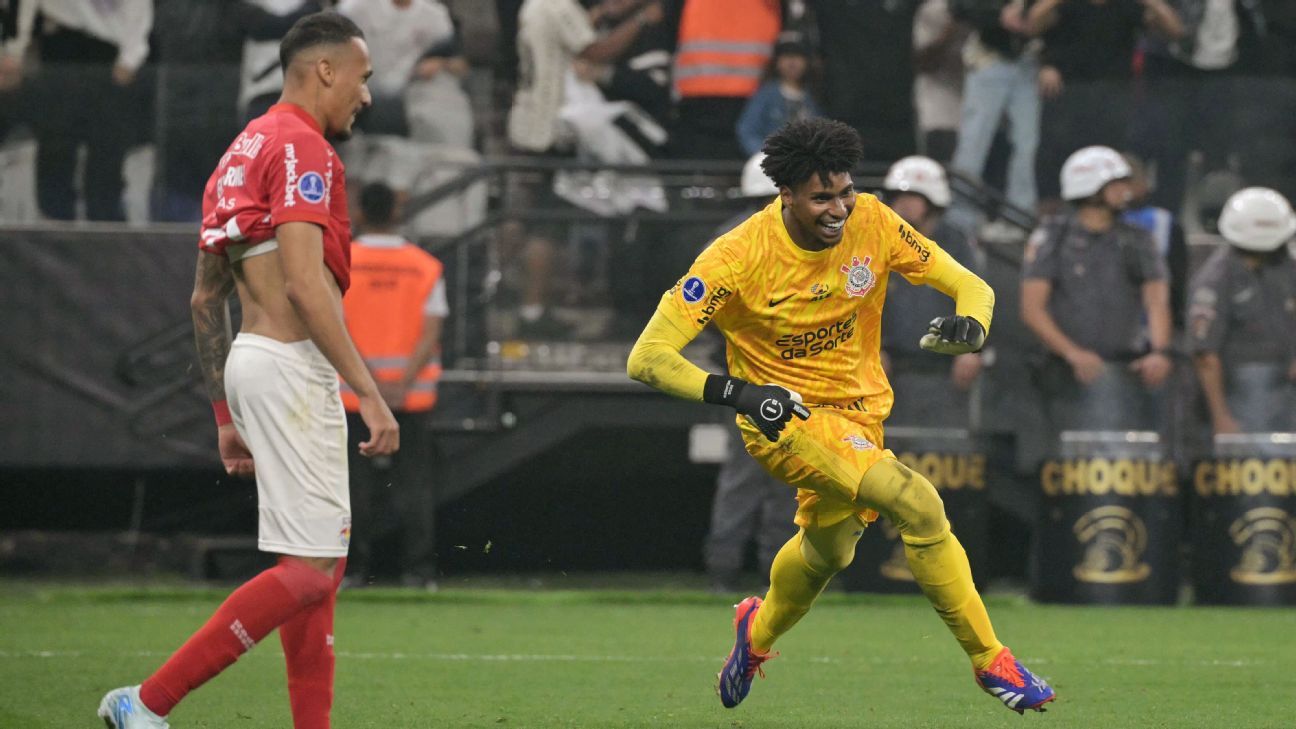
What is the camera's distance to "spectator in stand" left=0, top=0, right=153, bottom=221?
46.1 feet

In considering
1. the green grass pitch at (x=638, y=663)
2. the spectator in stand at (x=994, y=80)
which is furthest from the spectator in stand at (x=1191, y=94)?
the green grass pitch at (x=638, y=663)

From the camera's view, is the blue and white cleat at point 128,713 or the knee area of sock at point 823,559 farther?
the knee area of sock at point 823,559

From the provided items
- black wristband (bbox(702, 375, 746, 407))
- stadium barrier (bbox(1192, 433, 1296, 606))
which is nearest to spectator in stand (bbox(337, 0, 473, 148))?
stadium barrier (bbox(1192, 433, 1296, 606))

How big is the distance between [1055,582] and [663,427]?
9.67 feet

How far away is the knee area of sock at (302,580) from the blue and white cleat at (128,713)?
1.74 ft

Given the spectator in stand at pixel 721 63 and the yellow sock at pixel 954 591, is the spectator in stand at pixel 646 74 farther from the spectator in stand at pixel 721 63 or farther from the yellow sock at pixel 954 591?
the yellow sock at pixel 954 591

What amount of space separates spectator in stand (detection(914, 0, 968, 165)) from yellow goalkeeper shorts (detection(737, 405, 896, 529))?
23.5 feet

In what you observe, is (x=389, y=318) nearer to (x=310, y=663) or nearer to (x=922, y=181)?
(x=922, y=181)

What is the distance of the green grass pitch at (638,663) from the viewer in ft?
25.1

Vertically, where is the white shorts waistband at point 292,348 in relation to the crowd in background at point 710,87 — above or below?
below

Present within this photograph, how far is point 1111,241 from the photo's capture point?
Result: 12.5 m

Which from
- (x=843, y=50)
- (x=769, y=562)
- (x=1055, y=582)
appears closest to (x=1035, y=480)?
(x=1055, y=582)

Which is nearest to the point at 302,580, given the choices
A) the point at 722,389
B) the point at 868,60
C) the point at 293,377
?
the point at 293,377

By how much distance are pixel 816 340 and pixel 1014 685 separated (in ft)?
4.82
